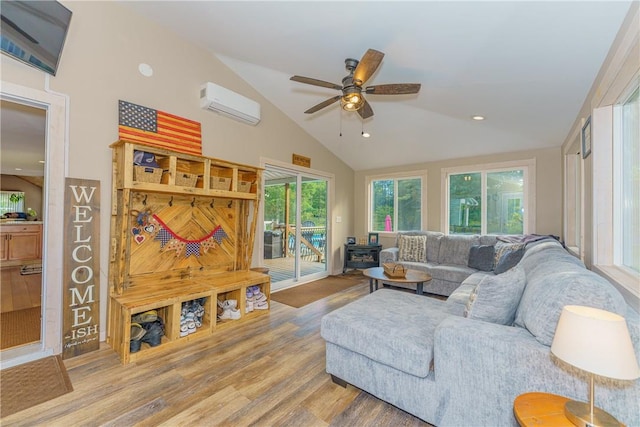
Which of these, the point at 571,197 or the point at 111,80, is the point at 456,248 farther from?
the point at 111,80

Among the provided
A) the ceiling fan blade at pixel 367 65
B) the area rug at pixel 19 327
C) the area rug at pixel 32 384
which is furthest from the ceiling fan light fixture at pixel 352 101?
the area rug at pixel 19 327

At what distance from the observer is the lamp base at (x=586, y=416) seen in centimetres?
105

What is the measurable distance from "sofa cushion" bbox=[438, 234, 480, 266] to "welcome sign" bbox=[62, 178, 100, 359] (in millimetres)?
4657

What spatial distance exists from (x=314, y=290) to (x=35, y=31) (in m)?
4.14

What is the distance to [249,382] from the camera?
7.03 ft

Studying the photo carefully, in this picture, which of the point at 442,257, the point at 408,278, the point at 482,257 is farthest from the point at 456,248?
the point at 408,278

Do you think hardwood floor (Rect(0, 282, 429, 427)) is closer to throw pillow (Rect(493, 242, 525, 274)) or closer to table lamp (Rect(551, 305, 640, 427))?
table lamp (Rect(551, 305, 640, 427))

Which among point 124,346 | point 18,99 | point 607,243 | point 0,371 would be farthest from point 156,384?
point 607,243

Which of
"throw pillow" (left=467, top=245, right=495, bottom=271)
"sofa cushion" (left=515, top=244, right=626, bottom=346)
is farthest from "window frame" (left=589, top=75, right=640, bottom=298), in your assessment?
"throw pillow" (left=467, top=245, right=495, bottom=271)

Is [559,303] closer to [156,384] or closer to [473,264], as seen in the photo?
[156,384]

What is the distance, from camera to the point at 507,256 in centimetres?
384

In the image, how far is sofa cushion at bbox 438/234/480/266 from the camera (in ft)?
15.3

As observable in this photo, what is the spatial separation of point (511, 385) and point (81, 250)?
129 inches

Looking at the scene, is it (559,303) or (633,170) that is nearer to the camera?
(559,303)
